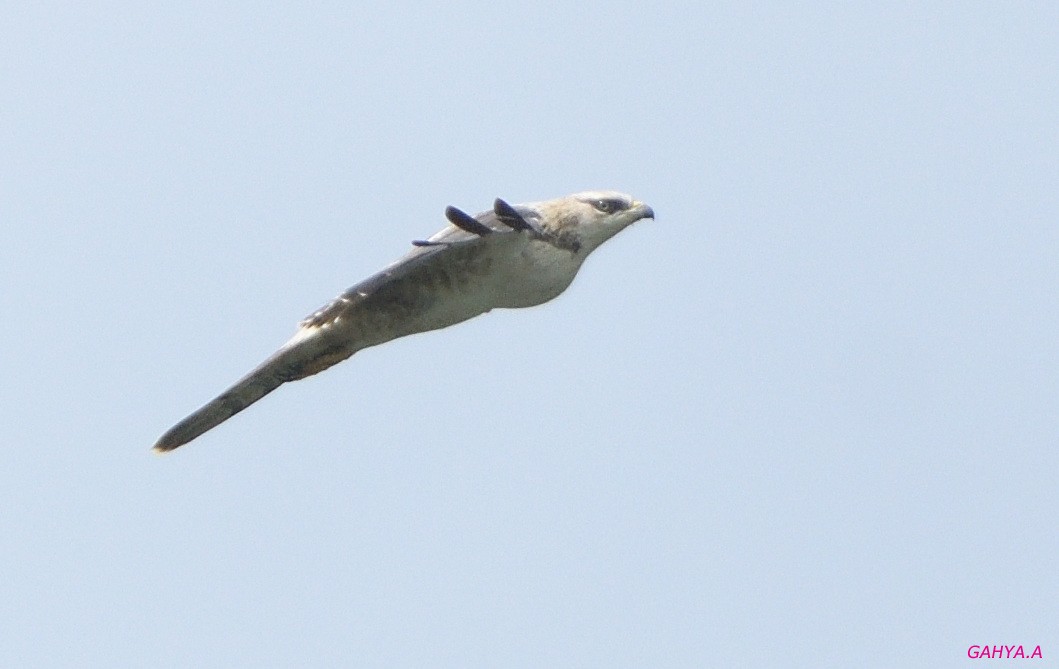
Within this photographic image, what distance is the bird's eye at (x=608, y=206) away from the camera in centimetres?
1658

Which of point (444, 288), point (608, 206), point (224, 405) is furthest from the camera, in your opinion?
point (608, 206)

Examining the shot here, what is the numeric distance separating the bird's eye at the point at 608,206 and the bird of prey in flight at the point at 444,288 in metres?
0.01

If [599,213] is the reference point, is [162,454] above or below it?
below

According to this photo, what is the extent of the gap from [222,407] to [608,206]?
14.3ft

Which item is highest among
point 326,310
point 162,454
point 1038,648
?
point 326,310

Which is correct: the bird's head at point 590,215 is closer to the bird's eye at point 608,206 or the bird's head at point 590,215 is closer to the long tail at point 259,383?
the bird's eye at point 608,206

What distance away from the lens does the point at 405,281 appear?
1587 centimetres

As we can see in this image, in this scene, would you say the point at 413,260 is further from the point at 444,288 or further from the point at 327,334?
the point at 327,334

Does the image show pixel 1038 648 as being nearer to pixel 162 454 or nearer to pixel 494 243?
pixel 494 243

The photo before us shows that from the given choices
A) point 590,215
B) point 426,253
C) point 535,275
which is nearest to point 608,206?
point 590,215

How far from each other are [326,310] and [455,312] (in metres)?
1.27

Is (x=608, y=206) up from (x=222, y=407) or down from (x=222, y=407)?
up

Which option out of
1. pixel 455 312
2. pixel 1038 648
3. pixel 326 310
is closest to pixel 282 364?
pixel 326 310

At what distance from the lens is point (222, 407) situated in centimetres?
1622
